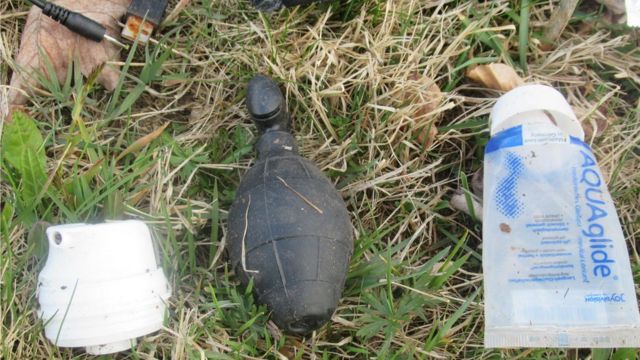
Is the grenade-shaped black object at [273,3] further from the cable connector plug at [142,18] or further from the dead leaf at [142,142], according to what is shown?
the dead leaf at [142,142]

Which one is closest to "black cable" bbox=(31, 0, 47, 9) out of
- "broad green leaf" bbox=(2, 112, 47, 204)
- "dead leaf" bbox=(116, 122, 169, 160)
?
"broad green leaf" bbox=(2, 112, 47, 204)

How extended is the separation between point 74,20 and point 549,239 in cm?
142

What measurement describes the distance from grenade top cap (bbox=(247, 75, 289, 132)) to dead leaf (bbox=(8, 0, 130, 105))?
0.43 m

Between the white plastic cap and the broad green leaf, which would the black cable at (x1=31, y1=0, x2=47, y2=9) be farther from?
the white plastic cap

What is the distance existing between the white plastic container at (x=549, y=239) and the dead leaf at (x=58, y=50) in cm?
112

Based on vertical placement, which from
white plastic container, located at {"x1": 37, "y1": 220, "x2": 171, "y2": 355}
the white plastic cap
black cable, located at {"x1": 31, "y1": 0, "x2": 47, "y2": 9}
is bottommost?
white plastic container, located at {"x1": 37, "y1": 220, "x2": 171, "y2": 355}

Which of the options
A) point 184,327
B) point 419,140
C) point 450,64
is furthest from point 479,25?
point 184,327

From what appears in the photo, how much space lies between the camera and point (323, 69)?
202 centimetres

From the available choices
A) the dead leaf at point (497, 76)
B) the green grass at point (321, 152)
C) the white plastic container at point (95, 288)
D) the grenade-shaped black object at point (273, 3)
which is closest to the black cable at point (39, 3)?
the green grass at point (321, 152)

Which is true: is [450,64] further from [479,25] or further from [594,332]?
[594,332]

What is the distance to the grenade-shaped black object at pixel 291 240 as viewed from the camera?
5.33 ft

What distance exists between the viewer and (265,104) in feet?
6.10

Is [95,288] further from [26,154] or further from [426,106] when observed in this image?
[426,106]

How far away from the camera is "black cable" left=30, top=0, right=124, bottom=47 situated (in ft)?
6.49
